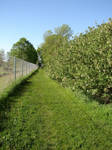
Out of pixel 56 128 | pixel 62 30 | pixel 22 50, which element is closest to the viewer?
pixel 56 128

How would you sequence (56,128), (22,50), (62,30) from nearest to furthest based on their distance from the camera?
1. (56,128)
2. (62,30)
3. (22,50)

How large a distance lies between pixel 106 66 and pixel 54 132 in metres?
2.47

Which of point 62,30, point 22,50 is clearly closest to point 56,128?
point 62,30

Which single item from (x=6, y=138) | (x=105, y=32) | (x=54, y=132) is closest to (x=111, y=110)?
(x=54, y=132)

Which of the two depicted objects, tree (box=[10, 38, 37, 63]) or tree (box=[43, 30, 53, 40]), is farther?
tree (box=[10, 38, 37, 63])

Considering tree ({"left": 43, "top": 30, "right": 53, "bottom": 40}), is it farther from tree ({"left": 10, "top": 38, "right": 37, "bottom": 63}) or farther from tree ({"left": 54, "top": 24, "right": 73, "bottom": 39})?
tree ({"left": 10, "top": 38, "right": 37, "bottom": 63})

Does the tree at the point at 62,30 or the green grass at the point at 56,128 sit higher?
the tree at the point at 62,30

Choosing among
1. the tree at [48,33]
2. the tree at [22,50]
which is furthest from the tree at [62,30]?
the tree at [22,50]

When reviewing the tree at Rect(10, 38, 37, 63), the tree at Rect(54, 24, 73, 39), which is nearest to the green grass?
the tree at Rect(54, 24, 73, 39)

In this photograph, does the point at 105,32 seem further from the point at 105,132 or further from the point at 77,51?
the point at 105,132

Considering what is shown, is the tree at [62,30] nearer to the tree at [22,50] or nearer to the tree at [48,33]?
the tree at [48,33]

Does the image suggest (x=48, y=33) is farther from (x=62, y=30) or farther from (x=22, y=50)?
(x=22, y=50)

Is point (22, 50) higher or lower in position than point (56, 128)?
higher

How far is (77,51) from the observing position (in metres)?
5.30
